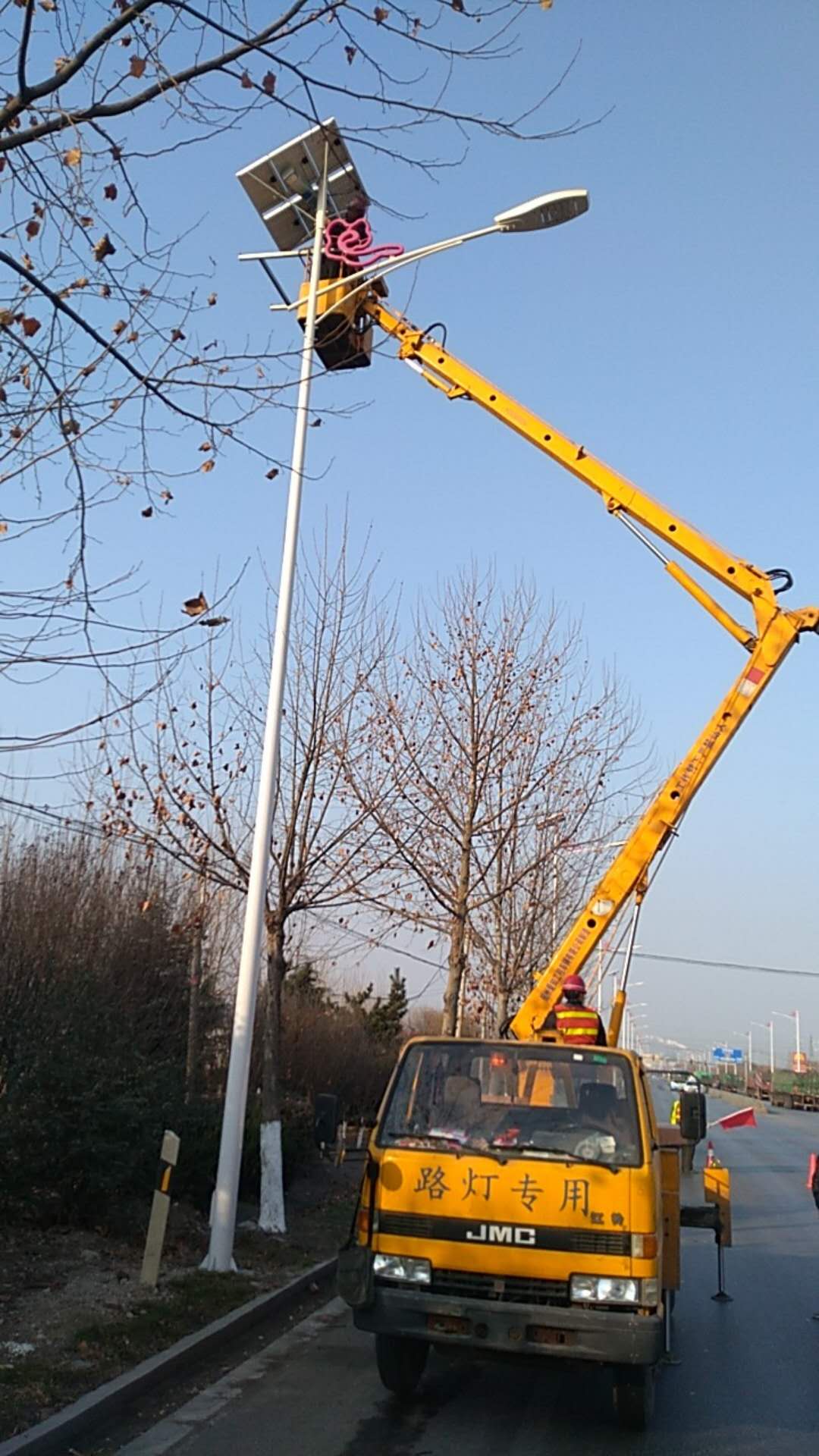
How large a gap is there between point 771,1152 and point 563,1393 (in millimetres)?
22838

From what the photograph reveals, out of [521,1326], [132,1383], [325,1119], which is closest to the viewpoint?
[521,1326]

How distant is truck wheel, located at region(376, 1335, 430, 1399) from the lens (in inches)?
264

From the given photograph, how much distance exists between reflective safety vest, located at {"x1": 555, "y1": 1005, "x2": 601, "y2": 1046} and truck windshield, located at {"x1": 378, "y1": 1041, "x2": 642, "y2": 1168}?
1.16m

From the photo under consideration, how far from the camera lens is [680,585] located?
13617mm

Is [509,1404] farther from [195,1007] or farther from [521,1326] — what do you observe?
[195,1007]

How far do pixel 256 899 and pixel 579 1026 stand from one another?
9.69ft

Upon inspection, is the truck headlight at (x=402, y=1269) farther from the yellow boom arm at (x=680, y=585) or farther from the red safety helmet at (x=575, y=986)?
the yellow boom arm at (x=680, y=585)

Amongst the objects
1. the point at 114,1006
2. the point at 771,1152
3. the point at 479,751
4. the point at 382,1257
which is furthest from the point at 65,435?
the point at 771,1152

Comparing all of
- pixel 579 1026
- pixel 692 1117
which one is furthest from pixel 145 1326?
pixel 692 1117

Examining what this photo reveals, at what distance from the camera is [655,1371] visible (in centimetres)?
759

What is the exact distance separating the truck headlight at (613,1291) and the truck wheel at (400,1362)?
107cm

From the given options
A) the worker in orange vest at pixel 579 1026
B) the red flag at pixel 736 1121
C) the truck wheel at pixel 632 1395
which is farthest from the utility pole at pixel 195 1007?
the truck wheel at pixel 632 1395

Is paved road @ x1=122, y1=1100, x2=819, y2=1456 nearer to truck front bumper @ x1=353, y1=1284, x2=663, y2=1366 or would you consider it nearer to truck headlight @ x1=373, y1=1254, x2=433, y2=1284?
truck front bumper @ x1=353, y1=1284, x2=663, y2=1366

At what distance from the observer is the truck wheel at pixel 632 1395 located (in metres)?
6.31
